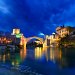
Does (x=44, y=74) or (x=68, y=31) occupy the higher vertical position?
(x=68, y=31)

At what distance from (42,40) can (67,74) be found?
575ft

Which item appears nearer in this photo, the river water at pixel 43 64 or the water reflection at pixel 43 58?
the river water at pixel 43 64

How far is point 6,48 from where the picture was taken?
3059 inches

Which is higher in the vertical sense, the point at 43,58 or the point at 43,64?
the point at 43,58

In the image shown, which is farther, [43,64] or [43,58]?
[43,58]

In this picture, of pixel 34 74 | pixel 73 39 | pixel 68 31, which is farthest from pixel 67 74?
pixel 68 31

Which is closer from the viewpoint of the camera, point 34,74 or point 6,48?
point 34,74

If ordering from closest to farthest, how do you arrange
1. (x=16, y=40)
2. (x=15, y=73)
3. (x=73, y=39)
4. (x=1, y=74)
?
(x=1, y=74) < (x=15, y=73) < (x=73, y=39) < (x=16, y=40)

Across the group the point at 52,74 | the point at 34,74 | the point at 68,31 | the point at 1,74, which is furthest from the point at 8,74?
the point at 68,31

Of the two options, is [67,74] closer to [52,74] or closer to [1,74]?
[52,74]

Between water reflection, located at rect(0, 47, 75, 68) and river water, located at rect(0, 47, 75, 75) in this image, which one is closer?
river water, located at rect(0, 47, 75, 75)

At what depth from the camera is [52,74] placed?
24.4m

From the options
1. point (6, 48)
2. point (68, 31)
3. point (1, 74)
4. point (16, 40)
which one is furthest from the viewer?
point (68, 31)

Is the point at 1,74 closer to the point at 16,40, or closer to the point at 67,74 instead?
the point at 67,74
